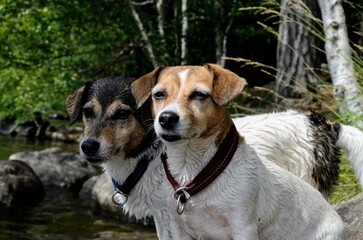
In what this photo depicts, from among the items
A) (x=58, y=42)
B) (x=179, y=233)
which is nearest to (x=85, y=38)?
(x=58, y=42)

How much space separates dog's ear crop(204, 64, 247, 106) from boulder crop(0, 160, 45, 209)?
723 cm

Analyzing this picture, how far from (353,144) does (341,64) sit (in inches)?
82.3

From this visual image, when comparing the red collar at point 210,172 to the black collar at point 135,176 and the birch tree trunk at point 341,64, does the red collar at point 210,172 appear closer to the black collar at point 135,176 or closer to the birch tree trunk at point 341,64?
the black collar at point 135,176

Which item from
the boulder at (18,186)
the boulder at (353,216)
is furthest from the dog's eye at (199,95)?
the boulder at (18,186)

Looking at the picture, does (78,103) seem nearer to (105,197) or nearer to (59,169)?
(105,197)

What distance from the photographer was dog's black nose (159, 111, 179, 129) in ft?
11.1

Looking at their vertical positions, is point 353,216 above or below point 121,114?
below

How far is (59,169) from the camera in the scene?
1251cm

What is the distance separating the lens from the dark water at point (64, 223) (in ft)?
28.5

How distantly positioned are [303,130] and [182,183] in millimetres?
1851

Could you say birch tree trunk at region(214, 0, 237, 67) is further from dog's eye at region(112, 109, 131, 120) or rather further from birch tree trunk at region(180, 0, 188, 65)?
dog's eye at region(112, 109, 131, 120)

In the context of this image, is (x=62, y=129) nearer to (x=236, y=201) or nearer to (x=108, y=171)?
(x=108, y=171)

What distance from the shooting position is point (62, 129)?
20516 millimetres

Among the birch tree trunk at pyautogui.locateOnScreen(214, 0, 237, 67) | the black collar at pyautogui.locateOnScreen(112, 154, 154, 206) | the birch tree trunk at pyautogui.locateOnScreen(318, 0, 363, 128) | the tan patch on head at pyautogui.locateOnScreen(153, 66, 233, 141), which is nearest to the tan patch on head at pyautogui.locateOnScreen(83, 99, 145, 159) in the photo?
the black collar at pyautogui.locateOnScreen(112, 154, 154, 206)
